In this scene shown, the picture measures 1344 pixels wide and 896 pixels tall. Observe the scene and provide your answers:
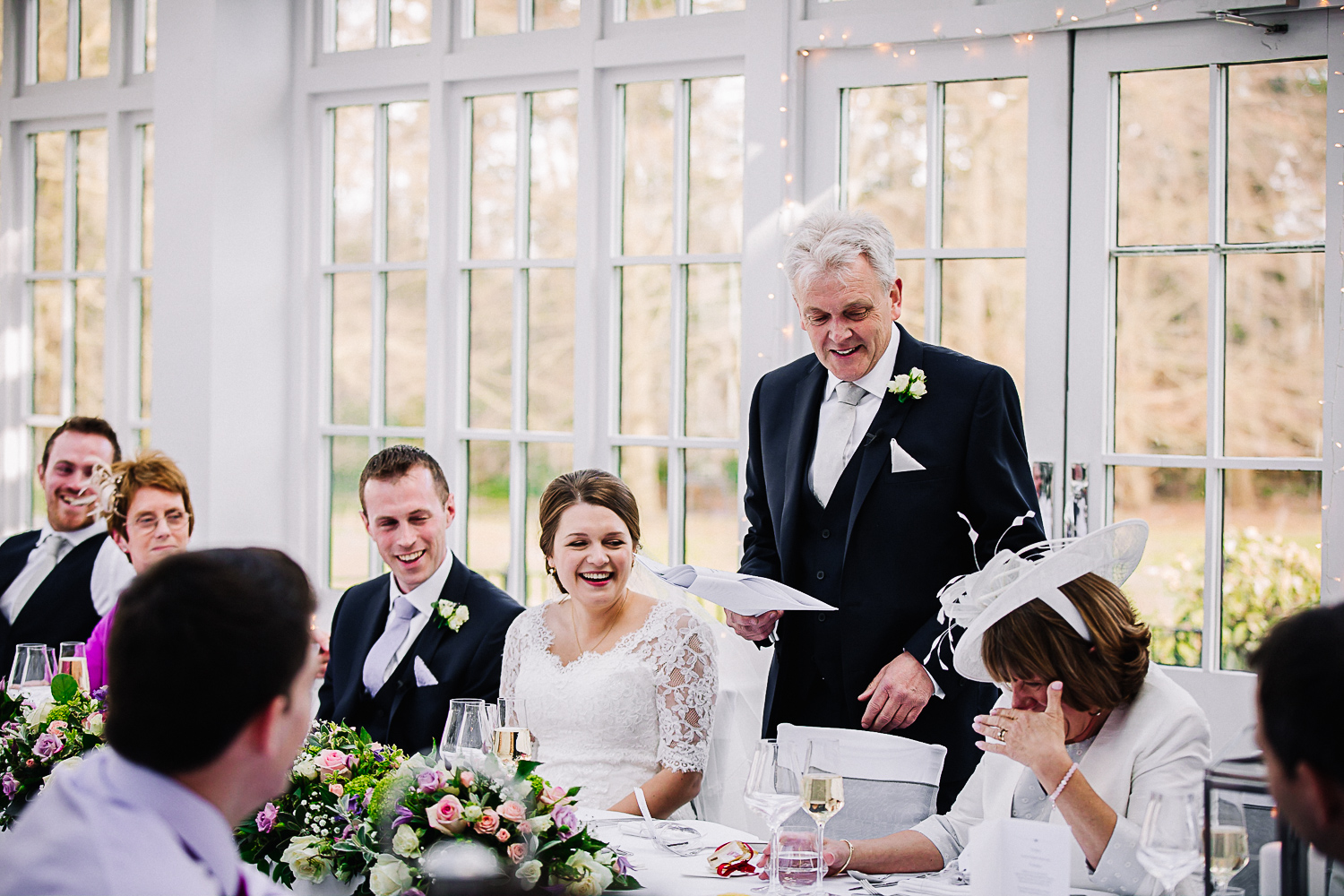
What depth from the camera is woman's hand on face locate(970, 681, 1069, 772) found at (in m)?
1.75

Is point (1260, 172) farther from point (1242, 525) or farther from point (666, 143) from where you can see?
point (666, 143)

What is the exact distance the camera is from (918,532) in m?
2.45

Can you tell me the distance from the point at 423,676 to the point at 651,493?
48.3 inches

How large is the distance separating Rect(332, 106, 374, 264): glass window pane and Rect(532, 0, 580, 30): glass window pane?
745mm

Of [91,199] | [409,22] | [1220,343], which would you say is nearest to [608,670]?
[1220,343]

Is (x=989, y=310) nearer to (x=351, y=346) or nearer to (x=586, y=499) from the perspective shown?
(x=586, y=499)

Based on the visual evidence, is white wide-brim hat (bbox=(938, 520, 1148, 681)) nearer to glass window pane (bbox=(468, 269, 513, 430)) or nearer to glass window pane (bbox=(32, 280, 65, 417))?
glass window pane (bbox=(468, 269, 513, 430))

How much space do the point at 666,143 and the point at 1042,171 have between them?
1.24 metres

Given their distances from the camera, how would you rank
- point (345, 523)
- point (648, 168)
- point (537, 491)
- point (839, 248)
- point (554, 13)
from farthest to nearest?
point (345, 523) < point (537, 491) < point (554, 13) < point (648, 168) < point (839, 248)

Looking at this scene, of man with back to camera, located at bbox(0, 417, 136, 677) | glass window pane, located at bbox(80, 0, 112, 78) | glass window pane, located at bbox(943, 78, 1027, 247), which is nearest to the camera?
glass window pane, located at bbox(943, 78, 1027, 247)

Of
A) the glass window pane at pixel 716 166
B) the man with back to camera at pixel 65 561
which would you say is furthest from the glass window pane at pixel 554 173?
the man with back to camera at pixel 65 561

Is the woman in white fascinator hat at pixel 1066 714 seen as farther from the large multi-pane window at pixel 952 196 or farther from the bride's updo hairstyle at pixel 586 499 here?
the large multi-pane window at pixel 952 196

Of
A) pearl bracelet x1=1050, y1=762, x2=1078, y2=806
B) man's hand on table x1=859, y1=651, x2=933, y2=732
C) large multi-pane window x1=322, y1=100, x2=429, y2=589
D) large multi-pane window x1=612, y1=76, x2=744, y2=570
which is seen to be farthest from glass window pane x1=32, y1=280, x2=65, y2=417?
pearl bracelet x1=1050, y1=762, x2=1078, y2=806

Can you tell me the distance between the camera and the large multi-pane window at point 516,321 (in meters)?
4.06
